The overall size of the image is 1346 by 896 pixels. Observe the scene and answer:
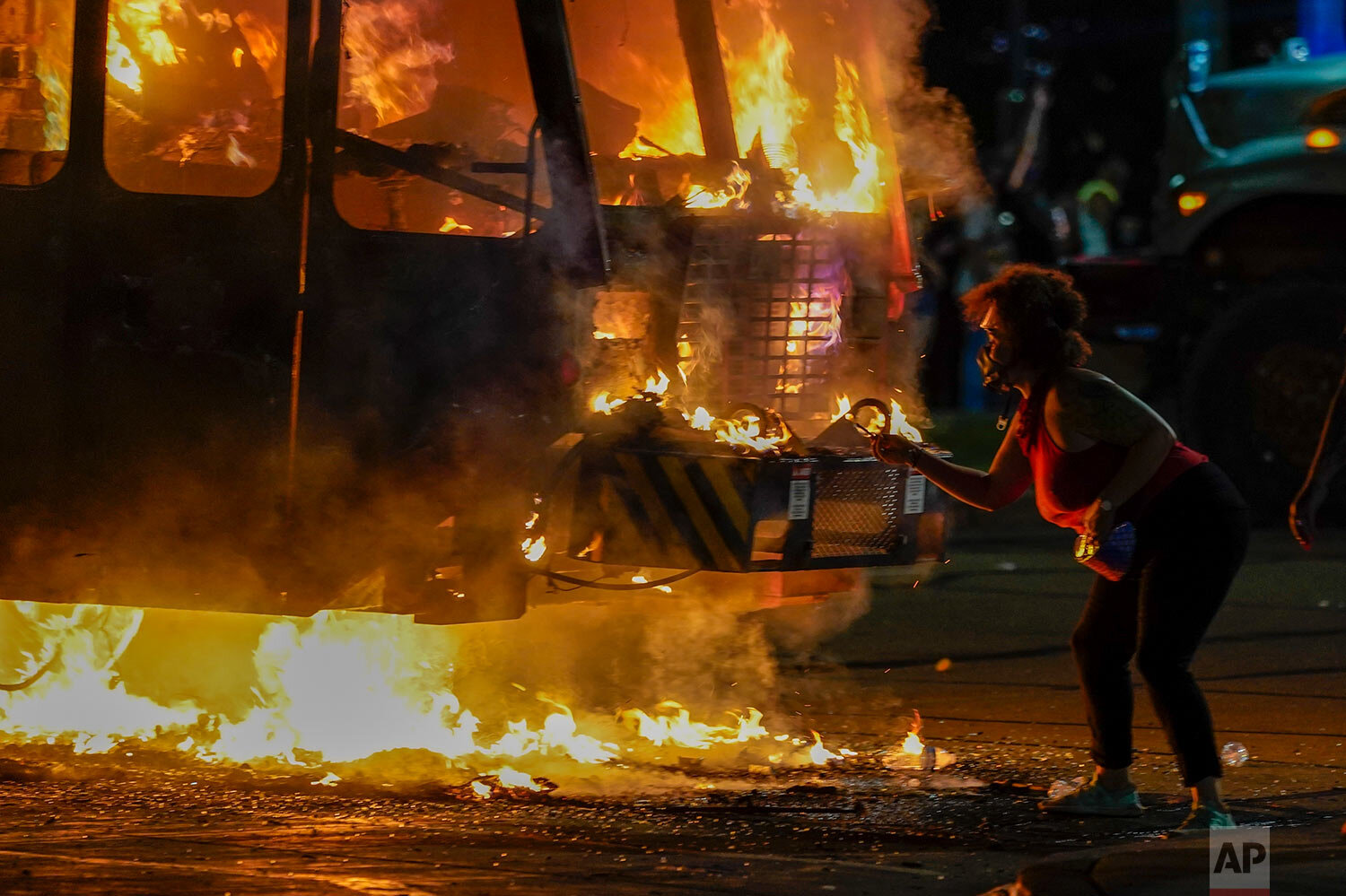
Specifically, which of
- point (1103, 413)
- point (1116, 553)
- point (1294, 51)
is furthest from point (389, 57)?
point (1294, 51)

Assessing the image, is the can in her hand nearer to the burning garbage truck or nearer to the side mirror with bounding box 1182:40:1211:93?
the burning garbage truck

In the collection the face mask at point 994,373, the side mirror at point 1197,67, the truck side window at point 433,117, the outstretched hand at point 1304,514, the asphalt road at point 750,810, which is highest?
the side mirror at point 1197,67

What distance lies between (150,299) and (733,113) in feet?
6.56

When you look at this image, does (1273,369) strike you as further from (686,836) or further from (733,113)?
(686,836)

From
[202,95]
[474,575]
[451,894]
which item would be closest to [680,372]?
[474,575]

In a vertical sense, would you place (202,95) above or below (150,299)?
above

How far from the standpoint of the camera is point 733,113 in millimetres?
6375

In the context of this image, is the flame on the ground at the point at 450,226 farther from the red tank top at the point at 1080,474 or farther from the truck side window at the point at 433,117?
the red tank top at the point at 1080,474

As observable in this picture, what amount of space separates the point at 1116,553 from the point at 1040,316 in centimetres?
71

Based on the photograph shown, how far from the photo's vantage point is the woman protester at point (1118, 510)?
212 inches

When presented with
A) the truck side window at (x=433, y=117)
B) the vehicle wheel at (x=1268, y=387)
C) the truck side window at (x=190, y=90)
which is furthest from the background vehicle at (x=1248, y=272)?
the truck side window at (x=190, y=90)

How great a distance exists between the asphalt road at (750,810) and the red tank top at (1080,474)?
904mm

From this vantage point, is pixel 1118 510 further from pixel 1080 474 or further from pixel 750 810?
pixel 750 810

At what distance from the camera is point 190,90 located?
5.66 meters
